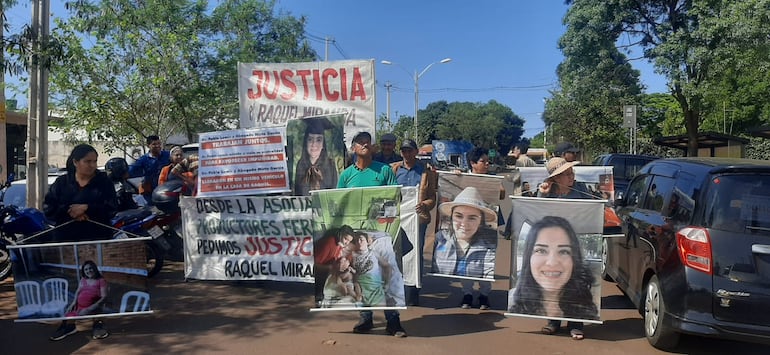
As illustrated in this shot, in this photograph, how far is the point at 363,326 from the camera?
18.3 ft

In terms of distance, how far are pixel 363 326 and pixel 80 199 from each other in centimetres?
275

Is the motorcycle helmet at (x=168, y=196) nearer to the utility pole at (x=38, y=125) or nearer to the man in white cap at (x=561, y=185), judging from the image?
the utility pole at (x=38, y=125)

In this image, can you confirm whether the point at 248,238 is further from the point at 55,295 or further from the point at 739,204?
the point at 739,204

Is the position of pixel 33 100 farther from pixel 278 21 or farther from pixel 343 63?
pixel 278 21

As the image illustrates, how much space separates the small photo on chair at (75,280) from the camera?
5.23 meters

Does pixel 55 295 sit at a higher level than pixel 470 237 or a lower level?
lower

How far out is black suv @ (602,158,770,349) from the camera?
4.49m

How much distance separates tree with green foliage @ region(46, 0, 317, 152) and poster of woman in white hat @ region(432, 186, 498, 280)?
26.0ft

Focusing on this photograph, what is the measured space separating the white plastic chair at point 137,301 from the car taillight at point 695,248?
177 inches

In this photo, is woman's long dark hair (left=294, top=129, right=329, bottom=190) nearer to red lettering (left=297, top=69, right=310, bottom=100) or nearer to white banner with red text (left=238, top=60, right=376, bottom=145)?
white banner with red text (left=238, top=60, right=376, bottom=145)

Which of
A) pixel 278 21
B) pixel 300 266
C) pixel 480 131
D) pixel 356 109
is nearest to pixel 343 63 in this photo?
pixel 356 109

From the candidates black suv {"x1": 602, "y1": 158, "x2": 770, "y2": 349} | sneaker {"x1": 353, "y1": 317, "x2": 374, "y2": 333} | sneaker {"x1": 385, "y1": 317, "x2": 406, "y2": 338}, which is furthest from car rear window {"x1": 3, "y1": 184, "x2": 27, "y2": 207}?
black suv {"x1": 602, "y1": 158, "x2": 770, "y2": 349}

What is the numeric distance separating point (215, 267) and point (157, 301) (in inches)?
27.6

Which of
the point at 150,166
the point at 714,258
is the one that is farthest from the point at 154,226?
the point at 714,258
